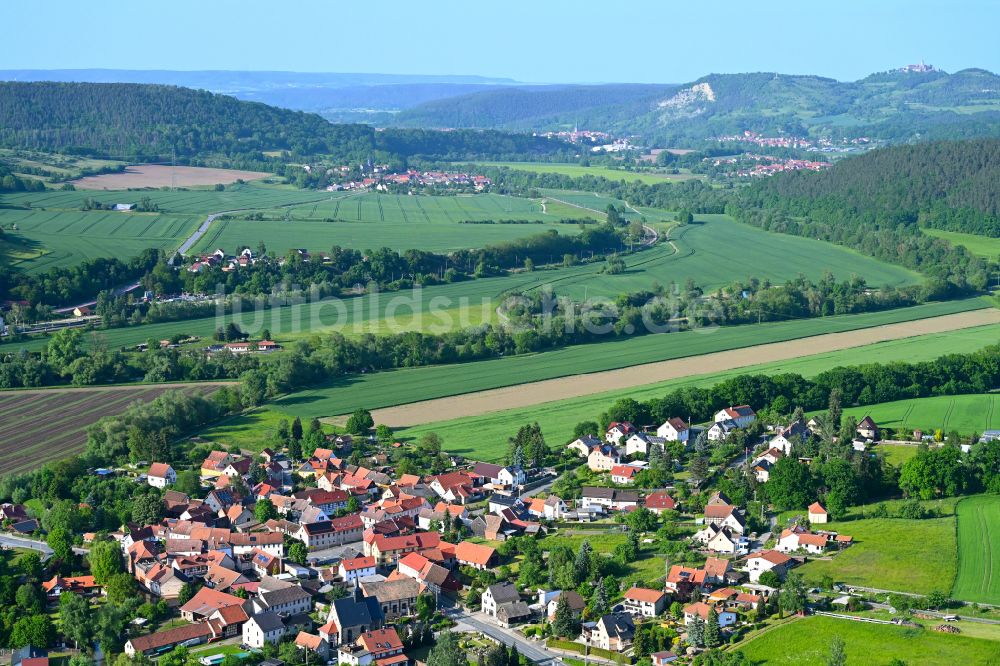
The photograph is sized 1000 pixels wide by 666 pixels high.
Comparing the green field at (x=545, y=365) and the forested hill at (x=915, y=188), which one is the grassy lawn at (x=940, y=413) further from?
the forested hill at (x=915, y=188)

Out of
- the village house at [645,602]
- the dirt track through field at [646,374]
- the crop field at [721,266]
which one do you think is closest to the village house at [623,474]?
the dirt track through field at [646,374]

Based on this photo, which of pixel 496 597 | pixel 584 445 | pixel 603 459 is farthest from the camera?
pixel 584 445

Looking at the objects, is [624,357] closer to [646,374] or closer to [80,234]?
[646,374]

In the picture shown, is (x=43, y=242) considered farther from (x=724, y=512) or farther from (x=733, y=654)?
(x=733, y=654)

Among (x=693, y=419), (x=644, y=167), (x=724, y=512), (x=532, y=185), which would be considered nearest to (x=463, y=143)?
(x=644, y=167)

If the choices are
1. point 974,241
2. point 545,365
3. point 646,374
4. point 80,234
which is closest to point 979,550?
point 646,374

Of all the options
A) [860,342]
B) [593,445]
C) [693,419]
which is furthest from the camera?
[860,342]

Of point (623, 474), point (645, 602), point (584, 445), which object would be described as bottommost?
point (645, 602)
